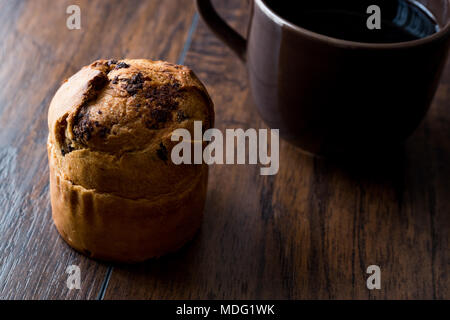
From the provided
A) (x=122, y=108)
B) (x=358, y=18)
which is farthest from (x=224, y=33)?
(x=122, y=108)

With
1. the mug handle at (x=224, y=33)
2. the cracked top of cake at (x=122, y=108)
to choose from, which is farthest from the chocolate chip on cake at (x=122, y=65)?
the mug handle at (x=224, y=33)

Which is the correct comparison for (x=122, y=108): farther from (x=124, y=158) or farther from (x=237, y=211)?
(x=237, y=211)

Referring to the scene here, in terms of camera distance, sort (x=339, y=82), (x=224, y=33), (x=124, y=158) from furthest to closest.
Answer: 1. (x=224, y=33)
2. (x=339, y=82)
3. (x=124, y=158)

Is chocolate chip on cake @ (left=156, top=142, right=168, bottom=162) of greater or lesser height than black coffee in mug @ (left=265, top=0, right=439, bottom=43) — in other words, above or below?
below

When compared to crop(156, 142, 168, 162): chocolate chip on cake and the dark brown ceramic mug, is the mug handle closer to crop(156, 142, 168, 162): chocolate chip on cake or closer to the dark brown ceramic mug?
the dark brown ceramic mug

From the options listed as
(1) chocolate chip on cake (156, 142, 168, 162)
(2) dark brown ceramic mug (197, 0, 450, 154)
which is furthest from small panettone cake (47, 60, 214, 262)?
(2) dark brown ceramic mug (197, 0, 450, 154)

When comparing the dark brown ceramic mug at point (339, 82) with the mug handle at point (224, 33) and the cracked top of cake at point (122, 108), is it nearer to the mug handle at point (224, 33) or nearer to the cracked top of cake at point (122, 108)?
the mug handle at point (224, 33)
